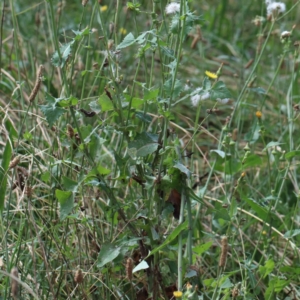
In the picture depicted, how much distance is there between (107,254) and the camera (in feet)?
4.47

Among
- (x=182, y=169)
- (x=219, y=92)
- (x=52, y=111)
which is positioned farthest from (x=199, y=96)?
(x=52, y=111)

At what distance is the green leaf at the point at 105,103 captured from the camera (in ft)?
4.34

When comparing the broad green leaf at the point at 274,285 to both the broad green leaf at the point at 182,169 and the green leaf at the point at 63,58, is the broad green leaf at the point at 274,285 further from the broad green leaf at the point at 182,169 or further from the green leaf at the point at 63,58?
the green leaf at the point at 63,58

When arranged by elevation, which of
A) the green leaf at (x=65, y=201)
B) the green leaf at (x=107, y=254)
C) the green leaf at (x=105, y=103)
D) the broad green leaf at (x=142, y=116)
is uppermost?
the green leaf at (x=105, y=103)

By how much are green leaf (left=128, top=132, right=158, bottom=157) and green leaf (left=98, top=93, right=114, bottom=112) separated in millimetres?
84

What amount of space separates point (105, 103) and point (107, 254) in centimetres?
31

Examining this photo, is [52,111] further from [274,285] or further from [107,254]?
[274,285]

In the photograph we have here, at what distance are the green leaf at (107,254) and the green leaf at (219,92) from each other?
0.37 m

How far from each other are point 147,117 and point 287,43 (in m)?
0.51

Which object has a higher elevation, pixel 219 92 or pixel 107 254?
pixel 219 92

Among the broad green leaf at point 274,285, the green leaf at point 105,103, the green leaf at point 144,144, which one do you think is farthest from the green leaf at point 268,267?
the green leaf at point 105,103

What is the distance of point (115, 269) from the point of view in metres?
1.46

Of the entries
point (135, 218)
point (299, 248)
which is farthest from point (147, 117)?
point (299, 248)

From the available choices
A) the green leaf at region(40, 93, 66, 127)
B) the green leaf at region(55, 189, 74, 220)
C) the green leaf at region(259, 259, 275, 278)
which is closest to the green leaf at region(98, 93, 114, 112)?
the green leaf at region(40, 93, 66, 127)
